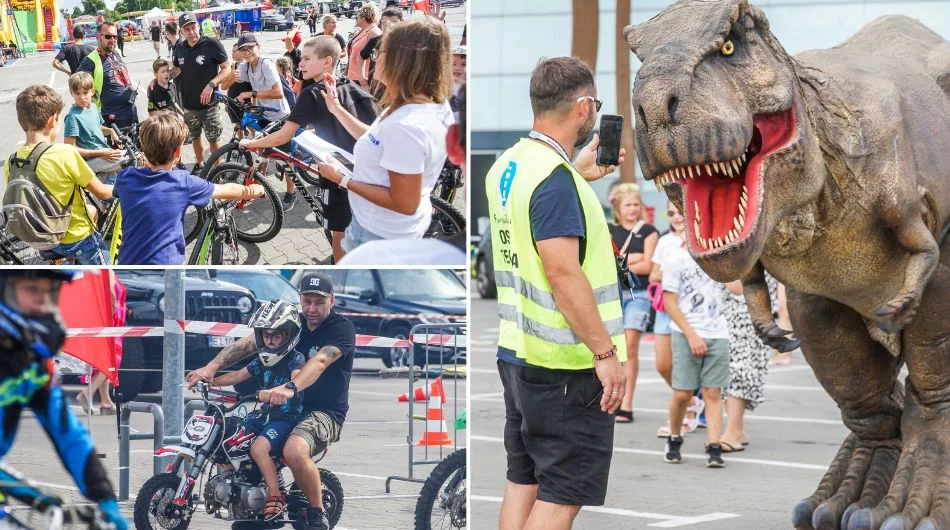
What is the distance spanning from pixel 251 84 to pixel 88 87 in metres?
1.15

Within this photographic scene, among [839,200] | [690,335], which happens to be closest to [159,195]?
[839,200]

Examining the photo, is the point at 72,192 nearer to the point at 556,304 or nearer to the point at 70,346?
the point at 70,346

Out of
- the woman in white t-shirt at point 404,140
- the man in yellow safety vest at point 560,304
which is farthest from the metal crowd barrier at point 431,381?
the woman in white t-shirt at point 404,140

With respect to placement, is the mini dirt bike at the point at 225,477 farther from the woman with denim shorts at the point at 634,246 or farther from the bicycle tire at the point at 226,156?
the woman with denim shorts at the point at 634,246

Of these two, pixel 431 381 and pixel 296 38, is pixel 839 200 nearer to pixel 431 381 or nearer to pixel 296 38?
pixel 431 381

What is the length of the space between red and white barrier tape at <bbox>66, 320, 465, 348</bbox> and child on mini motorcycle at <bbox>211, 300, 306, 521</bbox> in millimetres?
80

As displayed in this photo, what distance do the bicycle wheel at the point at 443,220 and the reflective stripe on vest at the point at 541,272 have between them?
41 centimetres

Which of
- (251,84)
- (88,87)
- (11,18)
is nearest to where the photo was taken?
(11,18)

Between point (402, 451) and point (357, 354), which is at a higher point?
point (357, 354)

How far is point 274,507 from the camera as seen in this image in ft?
16.0

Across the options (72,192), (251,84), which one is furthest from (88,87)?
(251,84)

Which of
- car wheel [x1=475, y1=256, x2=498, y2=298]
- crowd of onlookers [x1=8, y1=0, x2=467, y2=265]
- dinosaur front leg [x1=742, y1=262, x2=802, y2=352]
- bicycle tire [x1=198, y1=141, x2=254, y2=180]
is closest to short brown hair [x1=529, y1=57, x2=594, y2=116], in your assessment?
crowd of onlookers [x1=8, y1=0, x2=467, y2=265]

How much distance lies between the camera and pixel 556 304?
15.2ft

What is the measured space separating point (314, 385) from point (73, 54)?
63.8 inches
